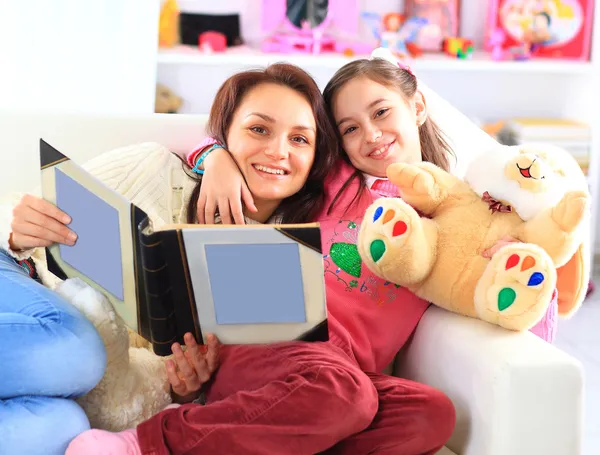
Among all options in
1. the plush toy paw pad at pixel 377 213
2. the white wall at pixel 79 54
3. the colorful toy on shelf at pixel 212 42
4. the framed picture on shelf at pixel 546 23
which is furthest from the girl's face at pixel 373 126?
the framed picture on shelf at pixel 546 23

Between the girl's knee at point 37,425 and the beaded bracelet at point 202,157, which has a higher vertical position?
the beaded bracelet at point 202,157

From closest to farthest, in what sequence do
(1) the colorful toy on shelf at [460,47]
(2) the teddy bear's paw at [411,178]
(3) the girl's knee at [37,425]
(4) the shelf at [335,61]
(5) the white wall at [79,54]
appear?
(3) the girl's knee at [37,425] < (2) the teddy bear's paw at [411,178] < (5) the white wall at [79,54] < (4) the shelf at [335,61] < (1) the colorful toy on shelf at [460,47]

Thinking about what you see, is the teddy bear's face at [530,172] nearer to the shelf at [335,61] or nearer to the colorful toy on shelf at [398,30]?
the shelf at [335,61]

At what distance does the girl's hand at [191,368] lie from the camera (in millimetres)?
1140

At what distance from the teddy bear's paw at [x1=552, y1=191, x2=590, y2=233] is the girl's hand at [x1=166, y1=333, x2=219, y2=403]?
19.8 inches

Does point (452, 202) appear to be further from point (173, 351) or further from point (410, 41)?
point (410, 41)

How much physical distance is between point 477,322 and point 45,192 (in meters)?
0.63

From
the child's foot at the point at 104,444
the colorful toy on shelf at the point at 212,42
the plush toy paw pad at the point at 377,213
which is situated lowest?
the child's foot at the point at 104,444

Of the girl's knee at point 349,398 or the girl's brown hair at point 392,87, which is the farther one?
the girl's brown hair at point 392,87

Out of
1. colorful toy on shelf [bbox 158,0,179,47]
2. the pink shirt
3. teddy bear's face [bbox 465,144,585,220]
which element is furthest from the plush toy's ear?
colorful toy on shelf [bbox 158,0,179,47]

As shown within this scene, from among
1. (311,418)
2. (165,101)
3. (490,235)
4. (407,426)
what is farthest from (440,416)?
(165,101)

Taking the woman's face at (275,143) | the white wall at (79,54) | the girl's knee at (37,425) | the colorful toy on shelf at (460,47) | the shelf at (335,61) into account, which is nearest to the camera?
the girl's knee at (37,425)

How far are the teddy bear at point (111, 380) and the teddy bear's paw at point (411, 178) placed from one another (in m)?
0.45

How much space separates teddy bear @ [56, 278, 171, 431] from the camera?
1097 mm
